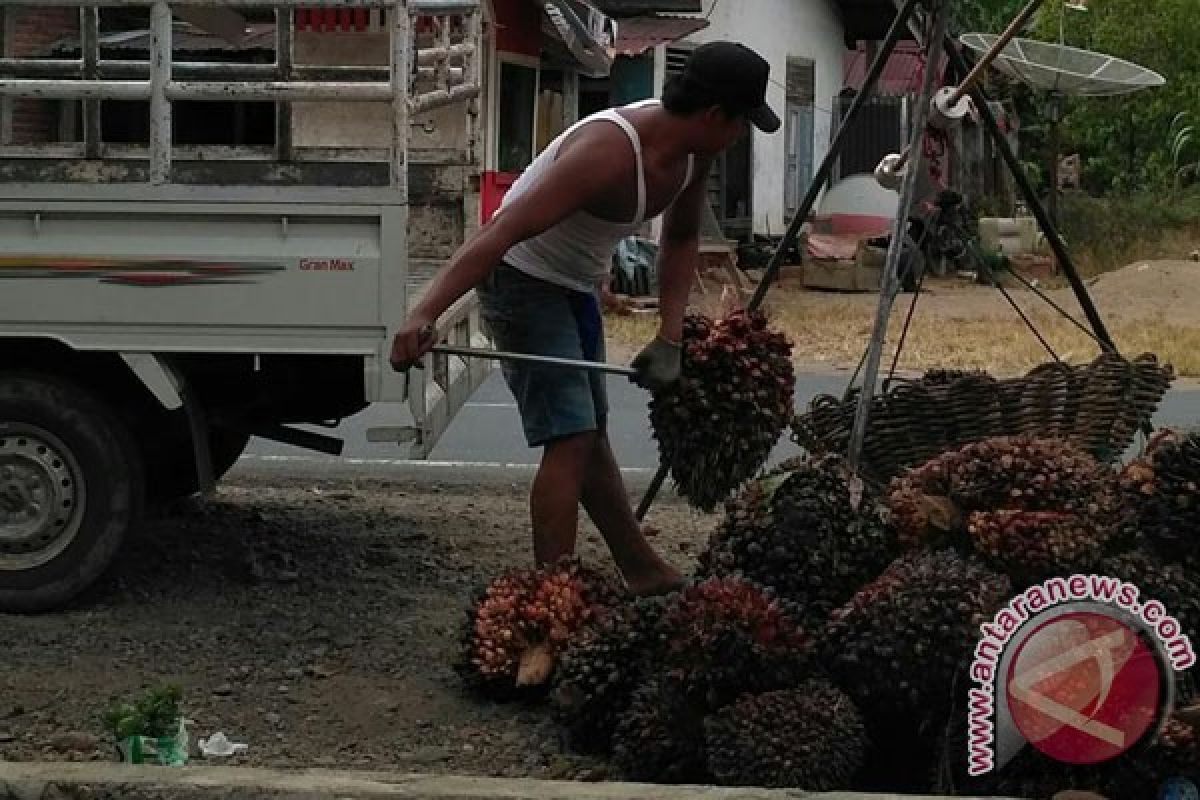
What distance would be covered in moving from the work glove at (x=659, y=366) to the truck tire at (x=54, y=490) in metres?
1.77

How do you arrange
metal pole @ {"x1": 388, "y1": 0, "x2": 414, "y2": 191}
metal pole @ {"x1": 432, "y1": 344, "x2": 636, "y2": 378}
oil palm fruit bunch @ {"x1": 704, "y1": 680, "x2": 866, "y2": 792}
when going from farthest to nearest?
metal pole @ {"x1": 388, "y1": 0, "x2": 414, "y2": 191}, metal pole @ {"x1": 432, "y1": 344, "x2": 636, "y2": 378}, oil palm fruit bunch @ {"x1": 704, "y1": 680, "x2": 866, "y2": 792}

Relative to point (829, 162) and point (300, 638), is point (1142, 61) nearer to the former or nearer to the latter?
point (829, 162)

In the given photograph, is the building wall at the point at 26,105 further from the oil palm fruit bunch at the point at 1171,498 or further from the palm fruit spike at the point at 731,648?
the oil palm fruit bunch at the point at 1171,498

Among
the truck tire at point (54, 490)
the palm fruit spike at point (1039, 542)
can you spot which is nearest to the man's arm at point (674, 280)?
the palm fruit spike at point (1039, 542)

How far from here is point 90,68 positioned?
6.43 m

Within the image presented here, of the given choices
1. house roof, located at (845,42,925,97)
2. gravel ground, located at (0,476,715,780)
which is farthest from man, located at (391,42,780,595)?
house roof, located at (845,42,925,97)

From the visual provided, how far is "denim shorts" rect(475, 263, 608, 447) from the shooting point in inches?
229

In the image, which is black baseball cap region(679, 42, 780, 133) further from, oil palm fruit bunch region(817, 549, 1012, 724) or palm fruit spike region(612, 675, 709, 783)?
palm fruit spike region(612, 675, 709, 783)

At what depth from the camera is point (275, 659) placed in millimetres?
5875

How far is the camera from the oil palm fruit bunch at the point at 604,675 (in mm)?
4938

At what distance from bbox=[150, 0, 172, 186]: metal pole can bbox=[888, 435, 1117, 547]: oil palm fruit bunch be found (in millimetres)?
2459

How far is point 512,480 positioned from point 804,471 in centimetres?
479

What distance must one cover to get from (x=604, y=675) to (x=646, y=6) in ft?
62.2

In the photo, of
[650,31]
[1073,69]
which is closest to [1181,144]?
[650,31]
